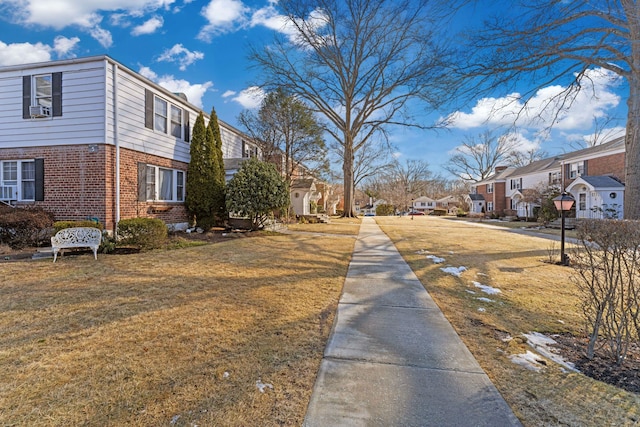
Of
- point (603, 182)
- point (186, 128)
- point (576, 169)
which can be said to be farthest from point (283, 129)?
point (576, 169)

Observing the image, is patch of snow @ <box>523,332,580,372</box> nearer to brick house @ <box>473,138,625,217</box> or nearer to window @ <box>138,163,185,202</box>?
window @ <box>138,163,185,202</box>

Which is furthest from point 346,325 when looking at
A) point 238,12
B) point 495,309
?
point 238,12

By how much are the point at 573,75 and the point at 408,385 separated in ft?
39.6

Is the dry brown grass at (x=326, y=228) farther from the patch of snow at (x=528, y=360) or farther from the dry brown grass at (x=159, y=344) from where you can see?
the patch of snow at (x=528, y=360)

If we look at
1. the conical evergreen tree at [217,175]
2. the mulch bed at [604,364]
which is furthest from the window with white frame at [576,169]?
the mulch bed at [604,364]

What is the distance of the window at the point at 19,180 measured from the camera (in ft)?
32.4

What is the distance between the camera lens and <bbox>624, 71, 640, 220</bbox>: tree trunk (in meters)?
8.71

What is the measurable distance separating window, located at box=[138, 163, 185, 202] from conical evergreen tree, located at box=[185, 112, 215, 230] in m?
0.49

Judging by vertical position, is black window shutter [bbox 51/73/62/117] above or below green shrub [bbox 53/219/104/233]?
above

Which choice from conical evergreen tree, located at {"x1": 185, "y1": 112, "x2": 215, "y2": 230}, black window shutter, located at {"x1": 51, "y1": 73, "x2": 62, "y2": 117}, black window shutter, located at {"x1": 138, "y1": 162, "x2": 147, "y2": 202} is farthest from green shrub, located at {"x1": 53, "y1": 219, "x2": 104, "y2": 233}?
conical evergreen tree, located at {"x1": 185, "y1": 112, "x2": 215, "y2": 230}

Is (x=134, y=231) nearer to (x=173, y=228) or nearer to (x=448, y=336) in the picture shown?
(x=173, y=228)

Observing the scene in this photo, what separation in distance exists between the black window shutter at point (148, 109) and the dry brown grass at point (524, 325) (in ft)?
34.0

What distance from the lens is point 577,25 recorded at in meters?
8.42

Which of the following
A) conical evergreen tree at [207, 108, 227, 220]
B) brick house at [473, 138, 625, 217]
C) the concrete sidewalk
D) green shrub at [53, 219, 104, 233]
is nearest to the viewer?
the concrete sidewalk
